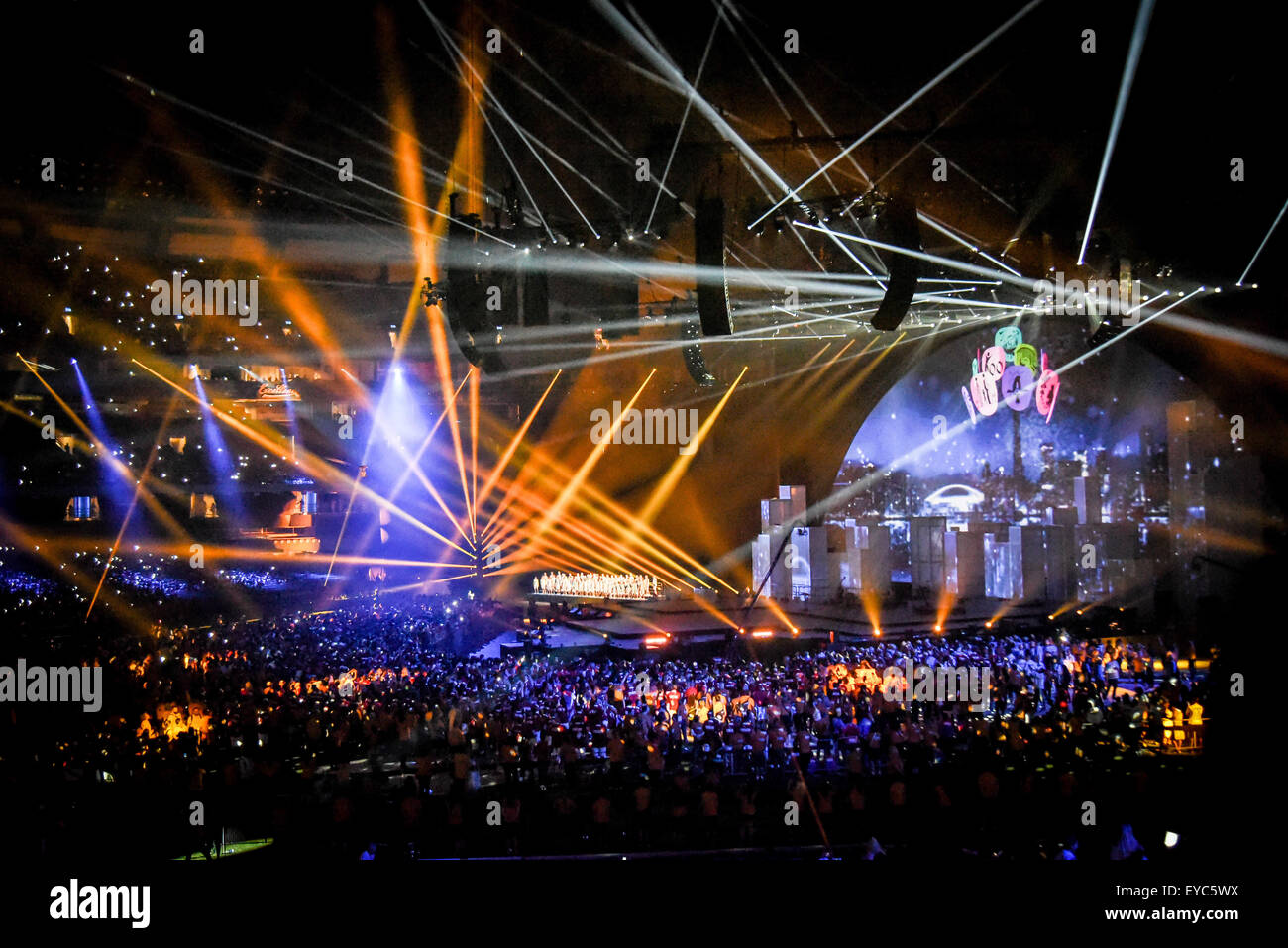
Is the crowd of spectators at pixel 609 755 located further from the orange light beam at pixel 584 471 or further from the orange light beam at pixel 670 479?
the orange light beam at pixel 584 471

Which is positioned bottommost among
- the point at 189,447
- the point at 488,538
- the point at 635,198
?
the point at 488,538

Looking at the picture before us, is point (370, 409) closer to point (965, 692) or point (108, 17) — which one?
point (108, 17)

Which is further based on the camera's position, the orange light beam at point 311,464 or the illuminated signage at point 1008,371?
the orange light beam at point 311,464

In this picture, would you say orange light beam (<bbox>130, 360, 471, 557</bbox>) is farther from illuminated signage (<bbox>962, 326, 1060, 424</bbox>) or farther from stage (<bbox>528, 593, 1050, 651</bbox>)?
illuminated signage (<bbox>962, 326, 1060, 424</bbox>)

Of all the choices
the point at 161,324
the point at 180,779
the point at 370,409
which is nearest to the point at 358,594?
the point at 370,409

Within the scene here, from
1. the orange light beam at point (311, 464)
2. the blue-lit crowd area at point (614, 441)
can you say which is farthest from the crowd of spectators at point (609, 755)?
the orange light beam at point (311, 464)

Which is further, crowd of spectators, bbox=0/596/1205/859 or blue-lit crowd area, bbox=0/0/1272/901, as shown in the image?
blue-lit crowd area, bbox=0/0/1272/901

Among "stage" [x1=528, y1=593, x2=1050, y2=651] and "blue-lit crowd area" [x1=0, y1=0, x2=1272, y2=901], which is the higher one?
"blue-lit crowd area" [x1=0, y1=0, x2=1272, y2=901]

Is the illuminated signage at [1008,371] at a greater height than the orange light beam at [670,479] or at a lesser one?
greater

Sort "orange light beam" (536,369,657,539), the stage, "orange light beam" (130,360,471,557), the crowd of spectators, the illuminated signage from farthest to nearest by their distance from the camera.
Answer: "orange light beam" (130,360,471,557)
"orange light beam" (536,369,657,539)
the illuminated signage
the stage
the crowd of spectators

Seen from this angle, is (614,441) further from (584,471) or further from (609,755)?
(609,755)

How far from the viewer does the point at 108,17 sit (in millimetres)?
7840

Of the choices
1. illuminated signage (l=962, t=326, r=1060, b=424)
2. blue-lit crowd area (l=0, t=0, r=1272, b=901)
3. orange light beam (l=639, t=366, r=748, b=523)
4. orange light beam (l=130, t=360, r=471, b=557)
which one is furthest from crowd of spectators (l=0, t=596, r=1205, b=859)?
orange light beam (l=130, t=360, r=471, b=557)
